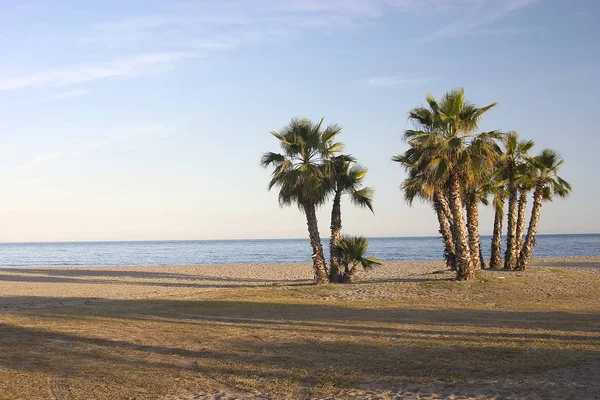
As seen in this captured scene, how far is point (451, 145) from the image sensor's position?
2266 centimetres

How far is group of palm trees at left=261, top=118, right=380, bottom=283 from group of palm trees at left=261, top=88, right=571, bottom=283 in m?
0.04

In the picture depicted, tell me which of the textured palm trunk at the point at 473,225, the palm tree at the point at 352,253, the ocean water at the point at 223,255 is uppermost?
the textured palm trunk at the point at 473,225

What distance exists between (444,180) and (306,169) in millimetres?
5514

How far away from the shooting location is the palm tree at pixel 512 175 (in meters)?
29.5

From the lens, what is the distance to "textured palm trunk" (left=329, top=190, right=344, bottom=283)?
87.0 feet

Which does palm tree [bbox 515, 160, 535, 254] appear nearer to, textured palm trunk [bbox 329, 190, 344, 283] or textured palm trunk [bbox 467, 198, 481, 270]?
textured palm trunk [bbox 467, 198, 481, 270]

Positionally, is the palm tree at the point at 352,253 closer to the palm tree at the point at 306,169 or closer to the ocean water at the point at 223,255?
the palm tree at the point at 306,169

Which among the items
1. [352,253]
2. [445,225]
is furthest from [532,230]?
[352,253]

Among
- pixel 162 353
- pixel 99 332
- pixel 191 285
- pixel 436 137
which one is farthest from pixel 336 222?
pixel 162 353

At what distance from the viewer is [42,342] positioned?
12.7 metres

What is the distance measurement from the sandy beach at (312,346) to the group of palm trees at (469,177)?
420 centimetres

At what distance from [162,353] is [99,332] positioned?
3.14 metres

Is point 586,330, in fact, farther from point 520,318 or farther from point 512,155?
point 512,155

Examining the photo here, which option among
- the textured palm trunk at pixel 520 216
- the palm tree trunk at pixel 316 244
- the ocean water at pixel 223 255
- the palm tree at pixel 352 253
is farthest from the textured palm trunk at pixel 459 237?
the ocean water at pixel 223 255
